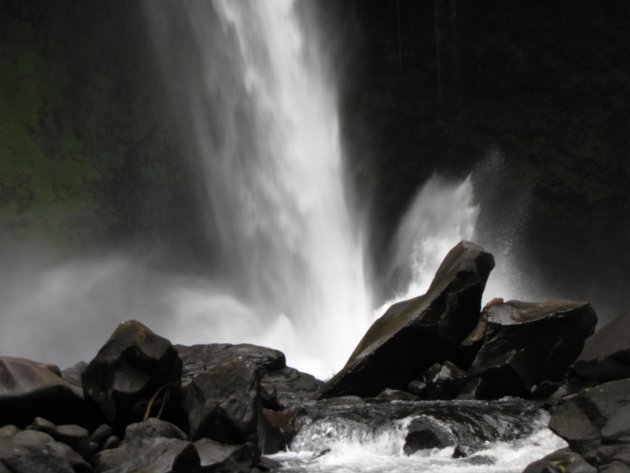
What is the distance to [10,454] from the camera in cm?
877

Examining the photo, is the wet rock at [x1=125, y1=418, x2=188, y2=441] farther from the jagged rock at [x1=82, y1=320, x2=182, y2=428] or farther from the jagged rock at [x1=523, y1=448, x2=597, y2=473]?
the jagged rock at [x1=523, y1=448, x2=597, y2=473]

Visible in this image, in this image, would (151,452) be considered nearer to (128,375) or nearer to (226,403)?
(226,403)

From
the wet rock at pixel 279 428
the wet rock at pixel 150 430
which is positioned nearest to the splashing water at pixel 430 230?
the wet rock at pixel 279 428

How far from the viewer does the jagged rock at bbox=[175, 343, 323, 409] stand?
17.9 meters

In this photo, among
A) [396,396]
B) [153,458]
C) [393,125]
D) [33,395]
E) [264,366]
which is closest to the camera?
[153,458]

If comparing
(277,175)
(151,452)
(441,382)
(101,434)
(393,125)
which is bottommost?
(151,452)

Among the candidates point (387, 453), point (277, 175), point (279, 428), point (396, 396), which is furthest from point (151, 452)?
point (277, 175)

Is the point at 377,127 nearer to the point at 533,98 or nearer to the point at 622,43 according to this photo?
the point at 533,98

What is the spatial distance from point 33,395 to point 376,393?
23.6 feet

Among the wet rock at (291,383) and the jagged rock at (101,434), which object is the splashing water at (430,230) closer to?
the wet rock at (291,383)

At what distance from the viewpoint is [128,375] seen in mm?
11406

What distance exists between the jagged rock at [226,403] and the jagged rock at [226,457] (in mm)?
491

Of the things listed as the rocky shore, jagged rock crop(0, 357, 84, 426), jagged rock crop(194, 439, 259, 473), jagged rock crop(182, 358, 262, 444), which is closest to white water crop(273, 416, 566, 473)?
the rocky shore

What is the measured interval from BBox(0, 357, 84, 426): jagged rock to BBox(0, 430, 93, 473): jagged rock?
39.8 inches
